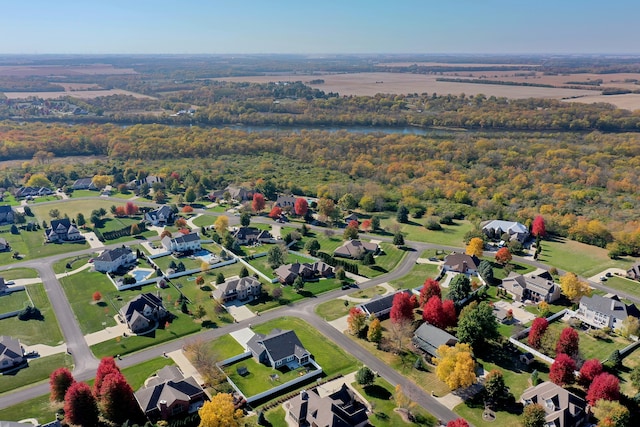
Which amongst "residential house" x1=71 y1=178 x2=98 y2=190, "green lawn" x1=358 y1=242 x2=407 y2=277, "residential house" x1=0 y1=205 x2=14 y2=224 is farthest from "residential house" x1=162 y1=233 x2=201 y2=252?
"residential house" x1=71 y1=178 x2=98 y2=190

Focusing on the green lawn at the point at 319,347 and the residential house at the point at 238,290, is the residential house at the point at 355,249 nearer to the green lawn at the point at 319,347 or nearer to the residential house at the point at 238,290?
the residential house at the point at 238,290

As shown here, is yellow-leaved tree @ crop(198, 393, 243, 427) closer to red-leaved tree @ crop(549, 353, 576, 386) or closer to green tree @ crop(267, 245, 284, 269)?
red-leaved tree @ crop(549, 353, 576, 386)

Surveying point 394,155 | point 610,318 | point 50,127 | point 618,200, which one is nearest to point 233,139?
point 394,155

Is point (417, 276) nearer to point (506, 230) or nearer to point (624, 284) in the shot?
point (506, 230)

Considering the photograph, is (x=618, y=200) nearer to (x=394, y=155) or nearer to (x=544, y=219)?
(x=544, y=219)

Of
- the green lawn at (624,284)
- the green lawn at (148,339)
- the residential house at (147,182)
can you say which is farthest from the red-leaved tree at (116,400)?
the residential house at (147,182)

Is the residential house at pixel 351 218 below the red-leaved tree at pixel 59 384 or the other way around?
below
